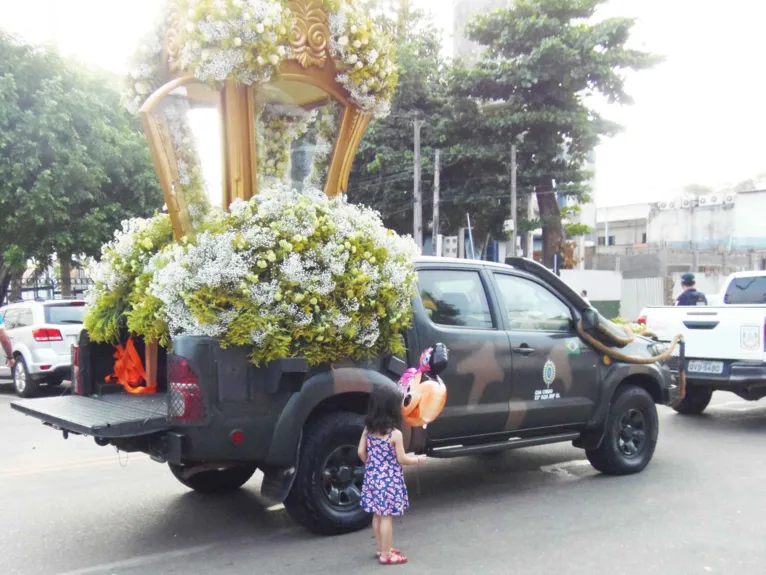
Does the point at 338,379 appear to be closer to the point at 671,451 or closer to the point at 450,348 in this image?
the point at 450,348

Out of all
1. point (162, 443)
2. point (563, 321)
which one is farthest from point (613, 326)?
point (162, 443)

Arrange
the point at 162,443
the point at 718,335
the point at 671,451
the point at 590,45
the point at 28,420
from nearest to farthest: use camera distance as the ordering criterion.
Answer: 1. the point at 162,443
2. the point at 671,451
3. the point at 718,335
4. the point at 28,420
5. the point at 590,45

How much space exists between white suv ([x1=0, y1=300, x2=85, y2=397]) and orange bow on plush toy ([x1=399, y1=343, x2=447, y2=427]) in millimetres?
8426

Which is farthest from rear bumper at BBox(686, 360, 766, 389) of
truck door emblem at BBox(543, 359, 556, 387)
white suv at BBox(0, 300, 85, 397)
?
white suv at BBox(0, 300, 85, 397)

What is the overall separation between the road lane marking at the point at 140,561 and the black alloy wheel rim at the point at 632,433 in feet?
11.5

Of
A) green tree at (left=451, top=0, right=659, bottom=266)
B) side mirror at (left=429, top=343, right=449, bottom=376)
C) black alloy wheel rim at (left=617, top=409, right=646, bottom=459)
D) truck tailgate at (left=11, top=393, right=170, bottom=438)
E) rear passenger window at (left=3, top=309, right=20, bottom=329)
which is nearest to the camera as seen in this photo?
truck tailgate at (left=11, top=393, right=170, bottom=438)

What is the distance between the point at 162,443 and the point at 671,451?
499 cm

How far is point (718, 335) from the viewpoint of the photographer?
831cm

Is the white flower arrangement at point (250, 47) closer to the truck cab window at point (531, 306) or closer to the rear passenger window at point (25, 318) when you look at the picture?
the truck cab window at point (531, 306)

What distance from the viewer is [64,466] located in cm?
688

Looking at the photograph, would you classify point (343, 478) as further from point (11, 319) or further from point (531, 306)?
point (11, 319)

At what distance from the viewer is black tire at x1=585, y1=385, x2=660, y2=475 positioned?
20.3 feet

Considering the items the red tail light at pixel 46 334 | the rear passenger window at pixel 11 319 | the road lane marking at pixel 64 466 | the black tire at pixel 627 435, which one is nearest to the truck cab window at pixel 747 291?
the black tire at pixel 627 435

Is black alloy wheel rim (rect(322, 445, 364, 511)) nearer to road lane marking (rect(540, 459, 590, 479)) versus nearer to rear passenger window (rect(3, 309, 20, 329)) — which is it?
road lane marking (rect(540, 459, 590, 479))
